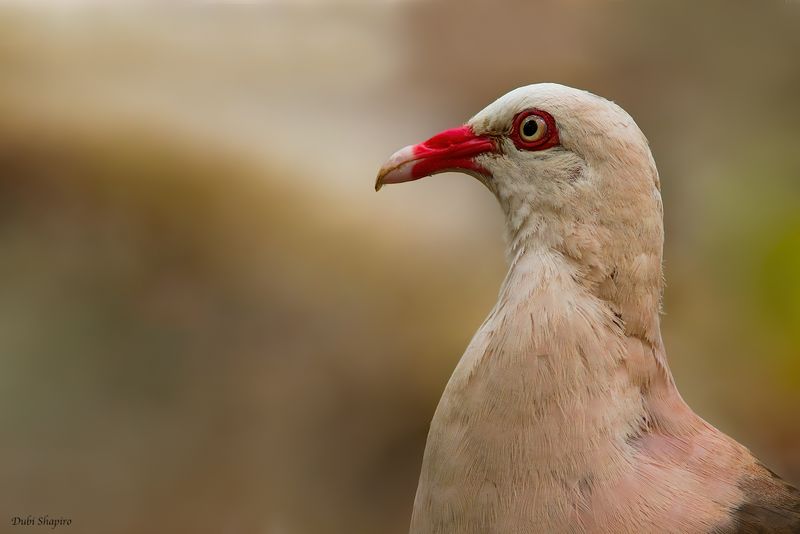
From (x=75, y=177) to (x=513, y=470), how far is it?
2295 millimetres

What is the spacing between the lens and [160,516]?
2.92 meters

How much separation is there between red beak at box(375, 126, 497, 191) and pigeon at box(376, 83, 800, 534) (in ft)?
0.18

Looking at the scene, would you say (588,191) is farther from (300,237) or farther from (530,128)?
(300,237)

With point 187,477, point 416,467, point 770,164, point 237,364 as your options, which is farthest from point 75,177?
point 770,164

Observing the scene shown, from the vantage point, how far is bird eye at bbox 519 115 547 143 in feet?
4.60

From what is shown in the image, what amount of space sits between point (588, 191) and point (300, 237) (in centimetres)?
179

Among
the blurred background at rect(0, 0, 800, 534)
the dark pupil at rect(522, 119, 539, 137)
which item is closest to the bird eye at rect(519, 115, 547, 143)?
the dark pupil at rect(522, 119, 539, 137)

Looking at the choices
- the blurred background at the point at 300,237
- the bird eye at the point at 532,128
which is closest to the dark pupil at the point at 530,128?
the bird eye at the point at 532,128

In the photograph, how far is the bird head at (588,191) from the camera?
4.43ft

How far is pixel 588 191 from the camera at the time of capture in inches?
53.5

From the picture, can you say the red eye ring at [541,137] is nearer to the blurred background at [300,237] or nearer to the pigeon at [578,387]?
the pigeon at [578,387]

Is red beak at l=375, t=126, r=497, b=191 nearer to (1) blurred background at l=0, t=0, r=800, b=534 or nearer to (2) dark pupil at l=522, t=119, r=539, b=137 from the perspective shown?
(2) dark pupil at l=522, t=119, r=539, b=137

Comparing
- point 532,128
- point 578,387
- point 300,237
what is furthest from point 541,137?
point 300,237

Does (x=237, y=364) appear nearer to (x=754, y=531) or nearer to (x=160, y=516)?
(x=160, y=516)
